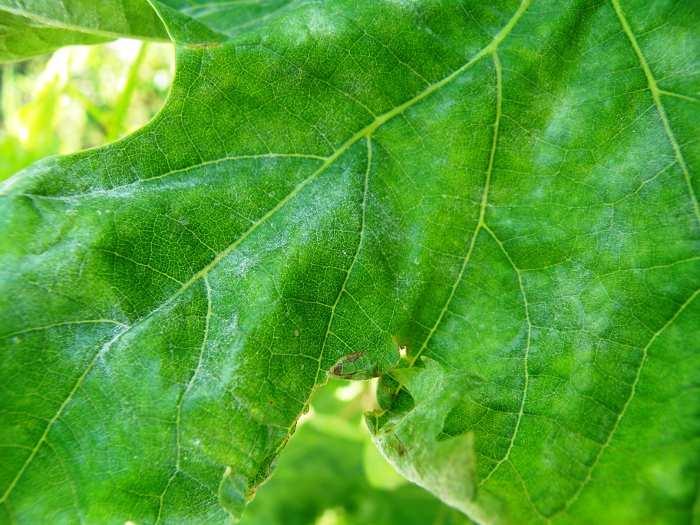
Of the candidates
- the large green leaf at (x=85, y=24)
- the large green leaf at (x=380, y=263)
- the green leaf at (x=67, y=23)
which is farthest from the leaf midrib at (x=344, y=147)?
the green leaf at (x=67, y=23)

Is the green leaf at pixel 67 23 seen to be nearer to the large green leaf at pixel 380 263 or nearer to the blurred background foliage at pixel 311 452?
the large green leaf at pixel 380 263

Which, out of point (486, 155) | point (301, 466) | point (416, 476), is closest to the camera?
point (416, 476)

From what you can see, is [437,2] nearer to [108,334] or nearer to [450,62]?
[450,62]

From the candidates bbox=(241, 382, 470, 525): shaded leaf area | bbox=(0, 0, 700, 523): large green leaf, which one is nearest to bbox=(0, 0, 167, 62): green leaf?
bbox=(0, 0, 700, 523): large green leaf

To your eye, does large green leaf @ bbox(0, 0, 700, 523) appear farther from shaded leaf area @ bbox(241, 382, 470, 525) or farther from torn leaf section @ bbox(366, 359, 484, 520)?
shaded leaf area @ bbox(241, 382, 470, 525)

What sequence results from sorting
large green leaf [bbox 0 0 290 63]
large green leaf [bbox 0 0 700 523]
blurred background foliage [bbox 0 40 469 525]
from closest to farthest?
large green leaf [bbox 0 0 700 523], large green leaf [bbox 0 0 290 63], blurred background foliage [bbox 0 40 469 525]

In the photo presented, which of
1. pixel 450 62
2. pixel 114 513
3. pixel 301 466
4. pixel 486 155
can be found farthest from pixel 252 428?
pixel 301 466
